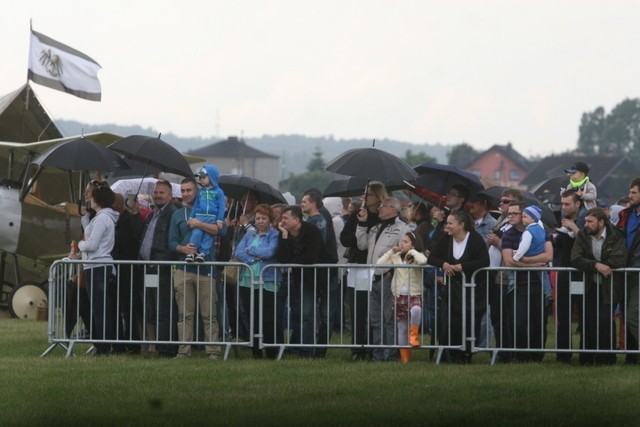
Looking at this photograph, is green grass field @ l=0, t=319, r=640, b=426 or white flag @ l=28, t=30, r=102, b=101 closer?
green grass field @ l=0, t=319, r=640, b=426

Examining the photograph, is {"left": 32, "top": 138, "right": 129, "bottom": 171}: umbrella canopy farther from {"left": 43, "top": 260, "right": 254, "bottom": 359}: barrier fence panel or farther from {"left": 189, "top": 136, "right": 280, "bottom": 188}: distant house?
{"left": 189, "top": 136, "right": 280, "bottom": 188}: distant house

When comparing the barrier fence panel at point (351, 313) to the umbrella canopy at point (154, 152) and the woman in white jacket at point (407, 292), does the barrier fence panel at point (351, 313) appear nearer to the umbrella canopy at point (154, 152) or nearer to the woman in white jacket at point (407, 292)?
the woman in white jacket at point (407, 292)

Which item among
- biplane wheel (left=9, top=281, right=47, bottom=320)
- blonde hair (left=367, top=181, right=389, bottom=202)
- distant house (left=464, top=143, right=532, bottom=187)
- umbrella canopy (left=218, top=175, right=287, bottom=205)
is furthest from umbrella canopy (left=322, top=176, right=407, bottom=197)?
distant house (left=464, top=143, right=532, bottom=187)

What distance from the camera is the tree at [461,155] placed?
110 metres

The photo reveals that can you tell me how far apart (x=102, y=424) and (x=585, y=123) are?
7.13m

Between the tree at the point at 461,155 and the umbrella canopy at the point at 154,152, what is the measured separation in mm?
94291

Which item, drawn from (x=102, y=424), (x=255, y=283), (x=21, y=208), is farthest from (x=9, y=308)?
(x=102, y=424)

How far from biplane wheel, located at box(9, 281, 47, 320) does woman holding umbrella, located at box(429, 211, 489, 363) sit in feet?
28.8

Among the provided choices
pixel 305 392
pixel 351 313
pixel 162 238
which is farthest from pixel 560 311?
pixel 162 238

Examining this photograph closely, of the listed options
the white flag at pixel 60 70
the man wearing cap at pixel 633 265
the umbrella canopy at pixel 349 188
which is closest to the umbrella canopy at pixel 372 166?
the umbrella canopy at pixel 349 188

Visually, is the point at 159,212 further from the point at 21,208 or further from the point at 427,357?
the point at 21,208

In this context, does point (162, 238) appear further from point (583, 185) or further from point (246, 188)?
point (583, 185)

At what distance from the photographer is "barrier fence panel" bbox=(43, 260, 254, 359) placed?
14039mm

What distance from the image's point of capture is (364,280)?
13992 millimetres
